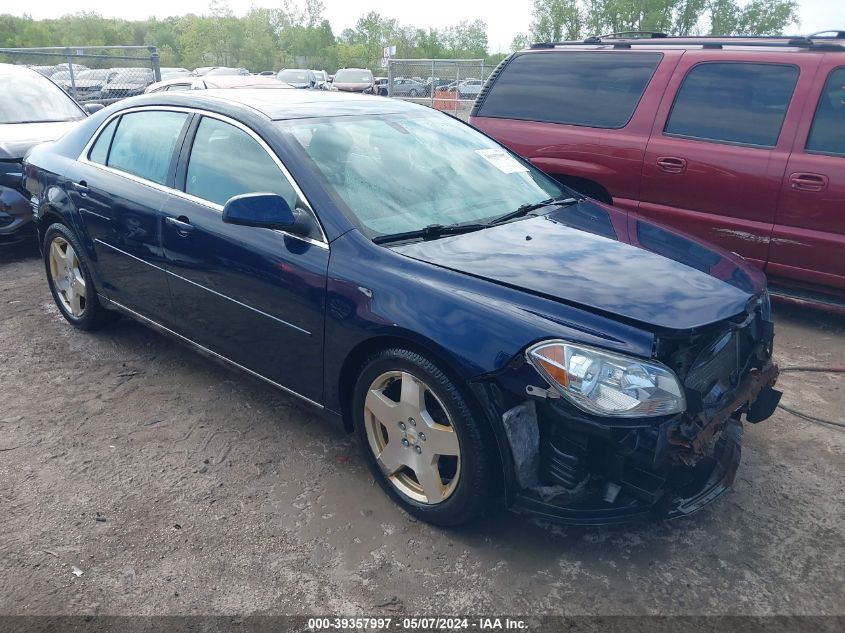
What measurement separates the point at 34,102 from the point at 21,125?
0.55 metres

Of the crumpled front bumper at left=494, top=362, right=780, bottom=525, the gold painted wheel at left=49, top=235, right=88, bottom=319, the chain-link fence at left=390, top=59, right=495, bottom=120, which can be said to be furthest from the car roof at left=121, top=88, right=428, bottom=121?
the chain-link fence at left=390, top=59, right=495, bottom=120

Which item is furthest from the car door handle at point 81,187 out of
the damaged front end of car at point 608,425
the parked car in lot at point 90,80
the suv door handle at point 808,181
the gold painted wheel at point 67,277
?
the parked car in lot at point 90,80

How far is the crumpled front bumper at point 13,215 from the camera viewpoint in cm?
615

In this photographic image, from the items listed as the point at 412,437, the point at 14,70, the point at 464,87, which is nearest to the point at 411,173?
the point at 412,437

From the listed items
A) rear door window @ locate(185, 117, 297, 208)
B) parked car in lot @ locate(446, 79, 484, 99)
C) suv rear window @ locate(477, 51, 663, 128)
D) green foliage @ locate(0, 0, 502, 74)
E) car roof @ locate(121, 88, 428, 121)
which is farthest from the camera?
green foliage @ locate(0, 0, 502, 74)

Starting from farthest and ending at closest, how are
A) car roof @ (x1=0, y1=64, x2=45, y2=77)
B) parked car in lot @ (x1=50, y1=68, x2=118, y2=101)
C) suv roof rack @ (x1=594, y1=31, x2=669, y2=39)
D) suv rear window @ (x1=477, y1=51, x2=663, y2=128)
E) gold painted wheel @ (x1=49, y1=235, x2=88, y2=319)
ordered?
1. parked car in lot @ (x1=50, y1=68, x2=118, y2=101)
2. car roof @ (x1=0, y1=64, x2=45, y2=77)
3. suv roof rack @ (x1=594, y1=31, x2=669, y2=39)
4. suv rear window @ (x1=477, y1=51, x2=663, y2=128)
5. gold painted wheel @ (x1=49, y1=235, x2=88, y2=319)

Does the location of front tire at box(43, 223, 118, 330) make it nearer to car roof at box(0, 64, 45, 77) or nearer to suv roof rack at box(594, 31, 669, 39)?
car roof at box(0, 64, 45, 77)

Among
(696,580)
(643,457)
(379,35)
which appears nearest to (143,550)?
(643,457)

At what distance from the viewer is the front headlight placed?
224 cm

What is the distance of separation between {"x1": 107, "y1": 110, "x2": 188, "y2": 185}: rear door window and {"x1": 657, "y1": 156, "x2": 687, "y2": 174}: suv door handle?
3.28m

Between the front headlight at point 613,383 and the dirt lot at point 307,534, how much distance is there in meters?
0.70

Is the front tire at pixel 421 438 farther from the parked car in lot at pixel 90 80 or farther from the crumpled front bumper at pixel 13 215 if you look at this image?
the parked car in lot at pixel 90 80

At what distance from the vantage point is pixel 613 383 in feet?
7.37

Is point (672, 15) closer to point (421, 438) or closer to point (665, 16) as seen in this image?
point (665, 16)
